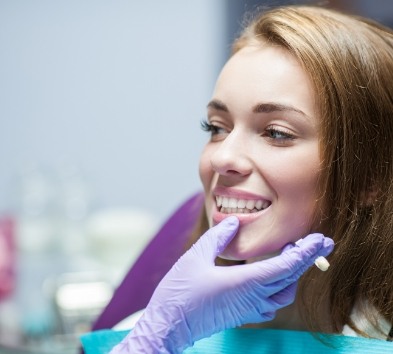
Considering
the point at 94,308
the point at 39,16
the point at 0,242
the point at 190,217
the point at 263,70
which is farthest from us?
the point at 39,16

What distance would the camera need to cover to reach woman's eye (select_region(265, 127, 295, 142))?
3.99ft

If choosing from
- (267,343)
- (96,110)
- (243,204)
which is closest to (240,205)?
(243,204)

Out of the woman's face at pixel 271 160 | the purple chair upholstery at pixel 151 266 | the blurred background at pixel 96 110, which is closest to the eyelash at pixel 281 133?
the woman's face at pixel 271 160

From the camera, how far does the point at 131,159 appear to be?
9.39ft

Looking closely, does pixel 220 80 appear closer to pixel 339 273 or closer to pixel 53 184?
pixel 339 273

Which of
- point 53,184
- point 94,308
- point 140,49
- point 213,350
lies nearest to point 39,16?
point 140,49

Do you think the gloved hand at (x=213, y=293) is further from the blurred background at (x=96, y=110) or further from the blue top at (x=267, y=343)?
the blurred background at (x=96, y=110)

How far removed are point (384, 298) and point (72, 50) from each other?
1.83 metres

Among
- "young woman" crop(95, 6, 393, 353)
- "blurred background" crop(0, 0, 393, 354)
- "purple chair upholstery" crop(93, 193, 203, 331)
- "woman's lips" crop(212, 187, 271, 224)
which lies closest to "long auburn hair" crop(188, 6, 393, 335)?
"young woman" crop(95, 6, 393, 353)

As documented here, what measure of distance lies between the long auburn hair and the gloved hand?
0.13 meters

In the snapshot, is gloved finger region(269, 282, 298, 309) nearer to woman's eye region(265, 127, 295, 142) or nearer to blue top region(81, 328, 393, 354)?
blue top region(81, 328, 393, 354)

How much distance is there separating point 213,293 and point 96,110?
179cm

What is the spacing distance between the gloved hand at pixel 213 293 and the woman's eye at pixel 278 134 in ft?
0.51

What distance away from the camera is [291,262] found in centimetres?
110
